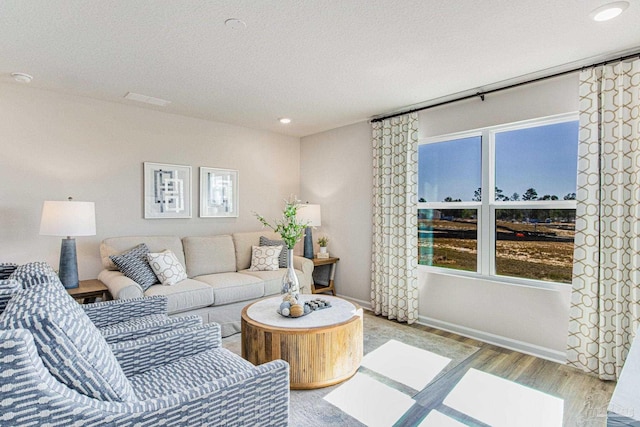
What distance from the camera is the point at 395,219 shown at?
3.93 m

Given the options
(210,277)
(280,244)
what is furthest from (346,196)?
(210,277)

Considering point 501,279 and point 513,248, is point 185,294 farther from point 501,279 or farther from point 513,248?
point 513,248

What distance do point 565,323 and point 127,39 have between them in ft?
13.1

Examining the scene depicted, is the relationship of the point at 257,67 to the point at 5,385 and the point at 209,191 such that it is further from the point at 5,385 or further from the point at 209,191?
the point at 5,385

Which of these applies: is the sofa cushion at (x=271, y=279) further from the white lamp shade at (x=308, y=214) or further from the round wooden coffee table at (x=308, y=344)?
the round wooden coffee table at (x=308, y=344)

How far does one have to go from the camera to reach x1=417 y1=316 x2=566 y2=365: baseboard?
9.53ft

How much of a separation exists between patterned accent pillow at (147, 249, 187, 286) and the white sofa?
0.07 meters

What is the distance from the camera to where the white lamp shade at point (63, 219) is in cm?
291

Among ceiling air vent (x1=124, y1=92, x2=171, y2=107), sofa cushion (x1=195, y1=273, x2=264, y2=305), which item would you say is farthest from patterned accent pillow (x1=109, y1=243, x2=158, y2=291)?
ceiling air vent (x1=124, y1=92, x2=171, y2=107)

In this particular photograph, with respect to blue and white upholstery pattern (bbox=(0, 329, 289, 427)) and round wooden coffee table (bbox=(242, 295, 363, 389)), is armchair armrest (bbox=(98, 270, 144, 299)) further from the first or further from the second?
blue and white upholstery pattern (bbox=(0, 329, 289, 427))

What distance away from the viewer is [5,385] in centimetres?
91

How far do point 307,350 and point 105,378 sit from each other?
1.38 m

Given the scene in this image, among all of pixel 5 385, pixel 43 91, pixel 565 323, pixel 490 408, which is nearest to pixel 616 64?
pixel 565 323

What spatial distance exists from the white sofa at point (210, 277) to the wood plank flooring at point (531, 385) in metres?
1.93
